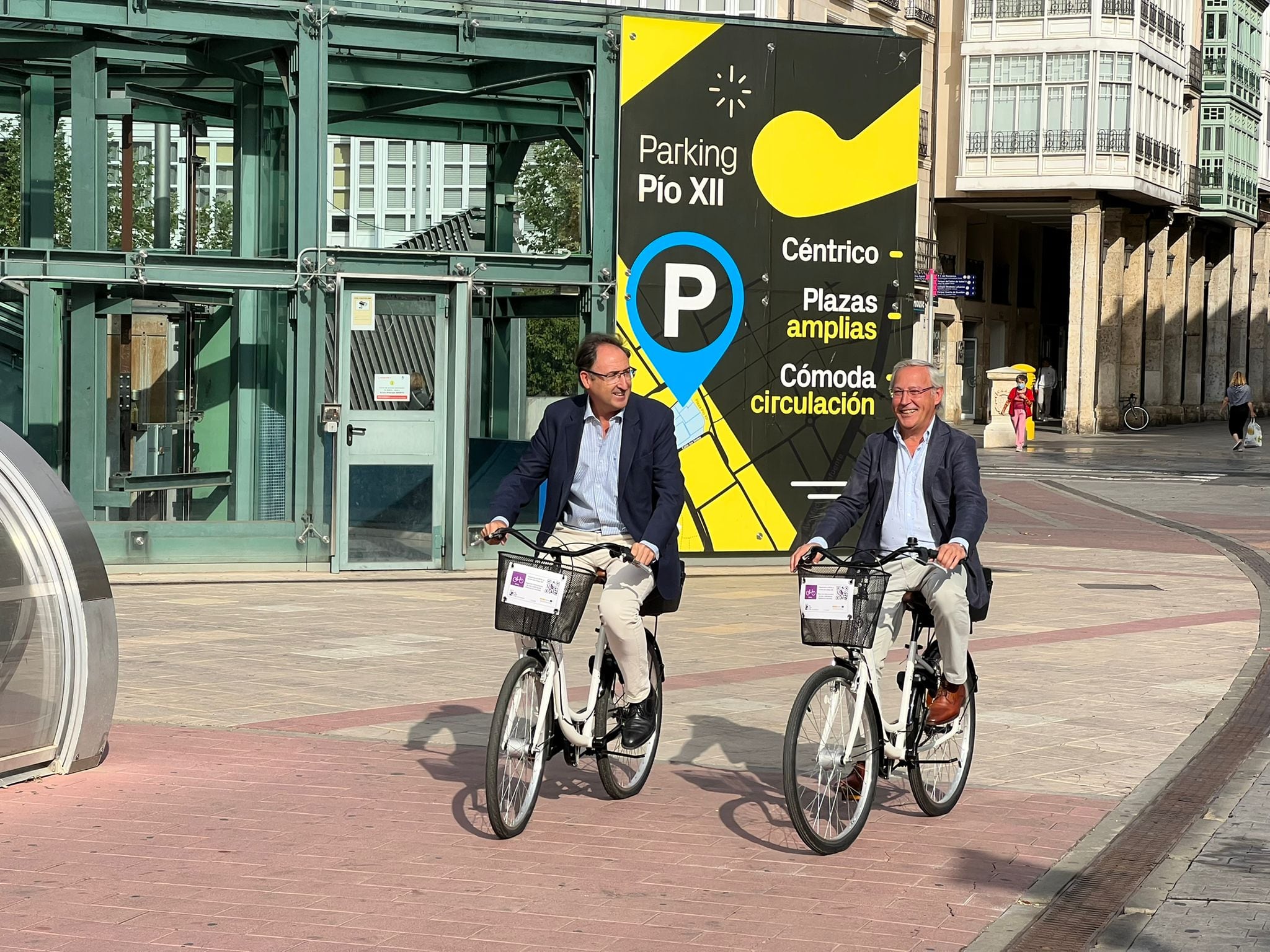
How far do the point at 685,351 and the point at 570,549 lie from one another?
8775mm

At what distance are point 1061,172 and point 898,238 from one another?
33.5 meters

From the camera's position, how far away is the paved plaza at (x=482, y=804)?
5184 millimetres

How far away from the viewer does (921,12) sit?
1877 inches

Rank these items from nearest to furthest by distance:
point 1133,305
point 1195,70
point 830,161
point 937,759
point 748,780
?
1. point 937,759
2. point 748,780
3. point 830,161
4. point 1133,305
5. point 1195,70

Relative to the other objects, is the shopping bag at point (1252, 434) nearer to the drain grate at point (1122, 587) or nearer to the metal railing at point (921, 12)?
the metal railing at point (921, 12)

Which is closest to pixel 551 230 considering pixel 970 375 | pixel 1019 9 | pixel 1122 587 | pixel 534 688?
pixel 1122 587

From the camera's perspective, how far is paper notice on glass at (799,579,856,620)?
19.4ft

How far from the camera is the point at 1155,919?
17.5 ft

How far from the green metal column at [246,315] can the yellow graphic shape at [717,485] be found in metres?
3.12

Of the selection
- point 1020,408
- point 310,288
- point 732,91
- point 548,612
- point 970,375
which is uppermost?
point 732,91

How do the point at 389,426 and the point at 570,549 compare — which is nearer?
the point at 570,549

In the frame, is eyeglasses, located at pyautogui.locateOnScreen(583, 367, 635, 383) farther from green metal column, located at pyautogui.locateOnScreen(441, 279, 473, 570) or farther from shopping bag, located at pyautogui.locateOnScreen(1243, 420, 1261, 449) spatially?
shopping bag, located at pyautogui.locateOnScreen(1243, 420, 1261, 449)

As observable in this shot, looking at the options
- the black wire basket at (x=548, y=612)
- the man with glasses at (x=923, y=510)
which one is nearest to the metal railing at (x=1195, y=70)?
the man with glasses at (x=923, y=510)

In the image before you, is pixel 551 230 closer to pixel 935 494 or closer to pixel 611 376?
pixel 611 376
